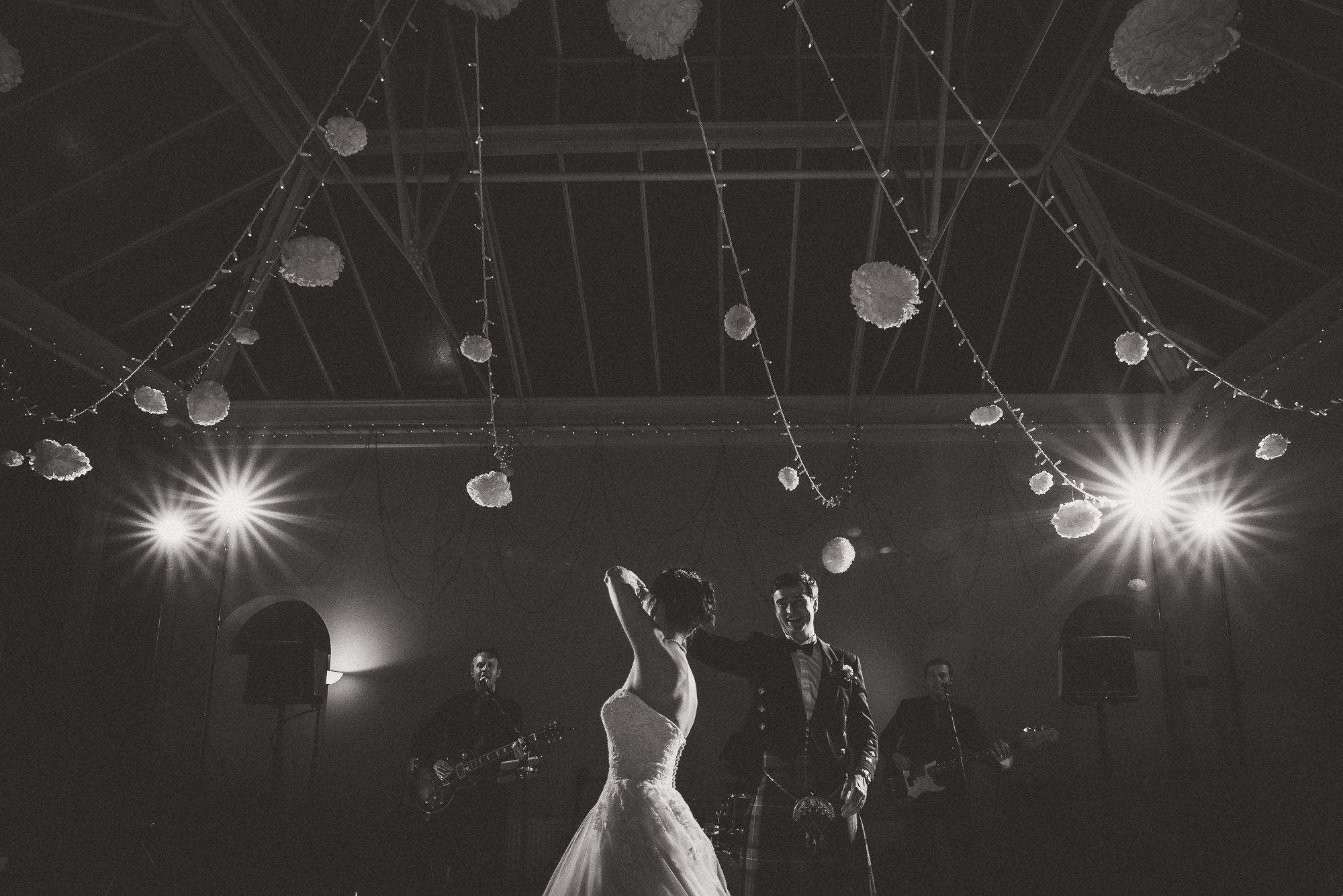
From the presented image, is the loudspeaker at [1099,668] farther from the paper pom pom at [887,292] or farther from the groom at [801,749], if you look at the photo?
the groom at [801,749]

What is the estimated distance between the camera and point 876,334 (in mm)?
9414

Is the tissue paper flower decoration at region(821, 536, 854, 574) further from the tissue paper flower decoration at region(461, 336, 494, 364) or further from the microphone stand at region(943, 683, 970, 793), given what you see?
the tissue paper flower decoration at region(461, 336, 494, 364)

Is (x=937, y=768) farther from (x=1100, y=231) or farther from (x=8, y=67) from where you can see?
(x=8, y=67)

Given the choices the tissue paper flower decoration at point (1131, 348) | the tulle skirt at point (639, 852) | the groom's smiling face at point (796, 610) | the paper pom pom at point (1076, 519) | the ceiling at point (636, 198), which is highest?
the ceiling at point (636, 198)

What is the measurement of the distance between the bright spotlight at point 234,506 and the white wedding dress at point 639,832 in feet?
25.7

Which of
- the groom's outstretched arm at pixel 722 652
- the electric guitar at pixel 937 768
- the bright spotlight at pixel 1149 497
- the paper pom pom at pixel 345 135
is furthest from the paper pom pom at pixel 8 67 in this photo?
the bright spotlight at pixel 1149 497

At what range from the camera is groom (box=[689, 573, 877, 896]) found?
134 inches

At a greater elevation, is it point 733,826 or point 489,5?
point 489,5

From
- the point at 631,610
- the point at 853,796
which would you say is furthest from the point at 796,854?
the point at 631,610

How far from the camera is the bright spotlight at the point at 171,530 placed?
30.5 ft

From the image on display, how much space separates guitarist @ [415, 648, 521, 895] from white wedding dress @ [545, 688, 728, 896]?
163 inches

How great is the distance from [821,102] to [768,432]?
328 centimetres

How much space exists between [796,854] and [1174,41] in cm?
284

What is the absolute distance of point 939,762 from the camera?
272 inches
